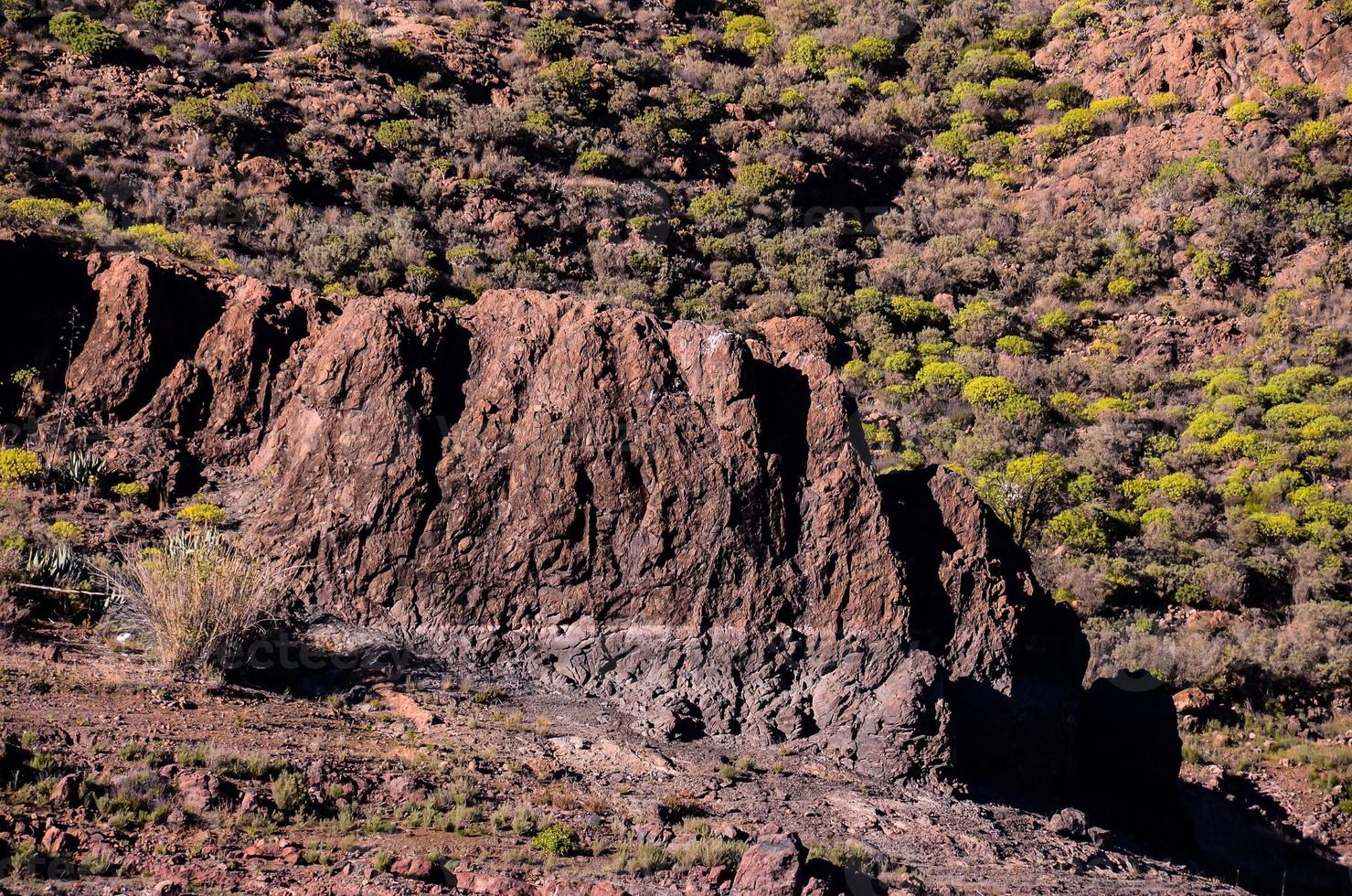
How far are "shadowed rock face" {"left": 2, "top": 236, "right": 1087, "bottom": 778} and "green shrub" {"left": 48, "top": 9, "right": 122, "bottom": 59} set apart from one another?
59.6 feet

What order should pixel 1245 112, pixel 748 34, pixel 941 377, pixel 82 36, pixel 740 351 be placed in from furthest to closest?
1. pixel 748 34
2. pixel 1245 112
3. pixel 82 36
4. pixel 941 377
5. pixel 740 351

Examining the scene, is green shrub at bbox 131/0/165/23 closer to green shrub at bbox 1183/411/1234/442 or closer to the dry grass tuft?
the dry grass tuft

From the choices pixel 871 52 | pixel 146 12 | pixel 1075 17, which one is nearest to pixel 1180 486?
pixel 871 52

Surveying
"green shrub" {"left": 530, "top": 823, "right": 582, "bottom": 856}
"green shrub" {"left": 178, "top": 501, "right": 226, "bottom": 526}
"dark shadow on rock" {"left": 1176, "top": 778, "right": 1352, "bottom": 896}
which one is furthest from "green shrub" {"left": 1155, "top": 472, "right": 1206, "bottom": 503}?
"green shrub" {"left": 178, "top": 501, "right": 226, "bottom": 526}

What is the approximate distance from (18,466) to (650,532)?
5.98 m

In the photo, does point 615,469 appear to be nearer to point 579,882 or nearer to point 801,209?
point 579,882

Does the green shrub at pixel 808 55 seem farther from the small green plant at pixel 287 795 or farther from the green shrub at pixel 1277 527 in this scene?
the small green plant at pixel 287 795

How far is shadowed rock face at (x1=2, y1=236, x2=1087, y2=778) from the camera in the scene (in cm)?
936

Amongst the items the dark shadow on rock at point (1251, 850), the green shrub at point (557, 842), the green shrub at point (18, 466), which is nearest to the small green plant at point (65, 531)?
the green shrub at point (18, 466)

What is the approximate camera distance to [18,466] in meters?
9.93

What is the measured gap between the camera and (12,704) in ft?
24.4

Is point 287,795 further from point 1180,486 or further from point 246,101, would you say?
point 246,101

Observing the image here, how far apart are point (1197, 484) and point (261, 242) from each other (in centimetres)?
1815

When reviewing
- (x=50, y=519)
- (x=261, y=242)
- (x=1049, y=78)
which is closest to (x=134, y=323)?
(x=50, y=519)
